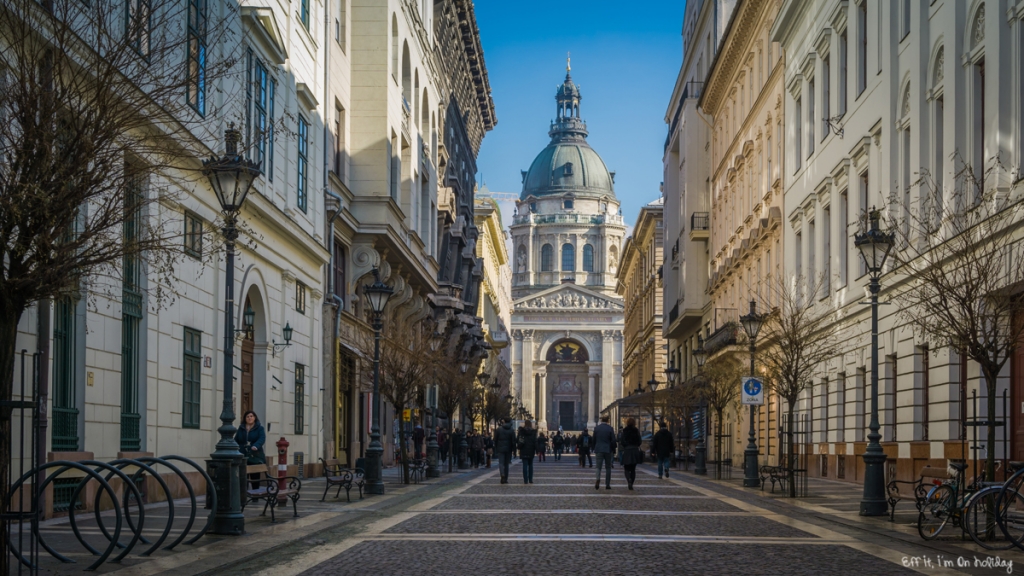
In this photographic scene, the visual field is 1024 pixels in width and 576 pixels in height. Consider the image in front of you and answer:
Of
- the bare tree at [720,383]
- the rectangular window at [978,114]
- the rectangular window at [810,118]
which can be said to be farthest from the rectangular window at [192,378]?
the rectangular window at [810,118]

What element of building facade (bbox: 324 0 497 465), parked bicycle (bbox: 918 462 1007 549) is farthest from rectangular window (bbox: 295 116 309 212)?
parked bicycle (bbox: 918 462 1007 549)

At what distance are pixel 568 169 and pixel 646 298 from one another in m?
88.6

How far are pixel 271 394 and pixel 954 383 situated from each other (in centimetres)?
1264

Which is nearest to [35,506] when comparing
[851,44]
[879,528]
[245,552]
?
[245,552]

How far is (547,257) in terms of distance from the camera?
17225cm

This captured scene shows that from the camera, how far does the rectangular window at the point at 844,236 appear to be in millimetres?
30938

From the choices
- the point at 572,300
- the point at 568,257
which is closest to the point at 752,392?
the point at 572,300

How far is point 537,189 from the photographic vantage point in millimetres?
181000

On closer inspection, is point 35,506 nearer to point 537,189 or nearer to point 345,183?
point 345,183

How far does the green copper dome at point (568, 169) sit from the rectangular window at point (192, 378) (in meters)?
157

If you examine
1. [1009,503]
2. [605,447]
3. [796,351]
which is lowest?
[605,447]

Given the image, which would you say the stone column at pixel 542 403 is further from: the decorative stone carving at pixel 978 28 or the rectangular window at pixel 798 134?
the decorative stone carving at pixel 978 28

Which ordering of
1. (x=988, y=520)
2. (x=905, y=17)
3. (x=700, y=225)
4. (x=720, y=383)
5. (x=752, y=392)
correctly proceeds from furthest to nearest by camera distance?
(x=700, y=225)
(x=720, y=383)
(x=752, y=392)
(x=905, y=17)
(x=988, y=520)

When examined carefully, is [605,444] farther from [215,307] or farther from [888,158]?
[215,307]
